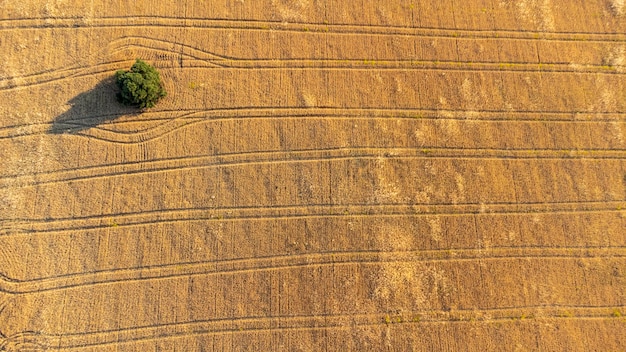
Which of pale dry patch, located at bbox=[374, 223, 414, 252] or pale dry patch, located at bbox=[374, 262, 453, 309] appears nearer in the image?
pale dry patch, located at bbox=[374, 262, 453, 309]

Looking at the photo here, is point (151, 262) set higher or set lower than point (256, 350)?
higher

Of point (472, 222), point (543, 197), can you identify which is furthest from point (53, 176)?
point (543, 197)

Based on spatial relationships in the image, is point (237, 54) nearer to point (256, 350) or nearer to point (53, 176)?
point (53, 176)

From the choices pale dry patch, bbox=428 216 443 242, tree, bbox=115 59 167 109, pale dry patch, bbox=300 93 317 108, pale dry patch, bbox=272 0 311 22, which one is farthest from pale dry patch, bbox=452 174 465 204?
tree, bbox=115 59 167 109

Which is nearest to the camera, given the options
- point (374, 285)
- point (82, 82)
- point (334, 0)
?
point (374, 285)

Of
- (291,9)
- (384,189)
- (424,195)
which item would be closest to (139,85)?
(291,9)

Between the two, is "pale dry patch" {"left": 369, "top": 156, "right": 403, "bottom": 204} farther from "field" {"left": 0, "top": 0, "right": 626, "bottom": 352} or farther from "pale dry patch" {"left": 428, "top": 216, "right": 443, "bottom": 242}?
"pale dry patch" {"left": 428, "top": 216, "right": 443, "bottom": 242}
